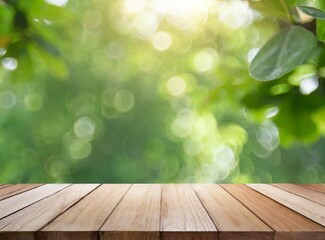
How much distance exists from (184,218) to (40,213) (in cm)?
29

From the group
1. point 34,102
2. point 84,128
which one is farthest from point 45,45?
point 84,128

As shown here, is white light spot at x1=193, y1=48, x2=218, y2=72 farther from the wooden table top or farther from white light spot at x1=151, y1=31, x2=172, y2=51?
the wooden table top

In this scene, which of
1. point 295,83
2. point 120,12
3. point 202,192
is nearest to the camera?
point 295,83

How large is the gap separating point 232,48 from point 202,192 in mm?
4896

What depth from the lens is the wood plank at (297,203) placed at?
32.8 inches

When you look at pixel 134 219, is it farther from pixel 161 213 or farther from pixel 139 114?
pixel 139 114

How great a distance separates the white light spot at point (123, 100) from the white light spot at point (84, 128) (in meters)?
0.51

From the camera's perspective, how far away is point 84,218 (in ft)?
2.56

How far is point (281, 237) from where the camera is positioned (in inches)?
26.8

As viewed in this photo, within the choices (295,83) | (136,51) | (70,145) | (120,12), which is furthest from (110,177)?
(295,83)

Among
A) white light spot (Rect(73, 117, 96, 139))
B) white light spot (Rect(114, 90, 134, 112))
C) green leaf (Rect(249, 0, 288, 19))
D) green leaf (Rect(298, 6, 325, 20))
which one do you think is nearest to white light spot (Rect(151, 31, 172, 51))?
white light spot (Rect(114, 90, 134, 112))

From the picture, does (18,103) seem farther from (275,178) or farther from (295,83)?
(295,83)

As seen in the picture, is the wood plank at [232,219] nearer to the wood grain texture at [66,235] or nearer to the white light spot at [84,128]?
the wood grain texture at [66,235]

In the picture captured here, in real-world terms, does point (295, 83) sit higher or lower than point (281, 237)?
higher
